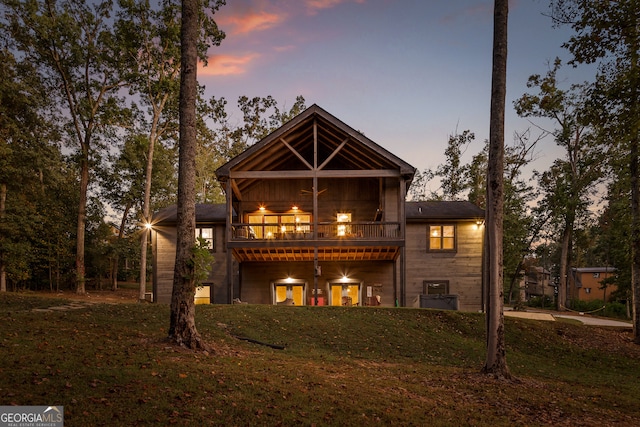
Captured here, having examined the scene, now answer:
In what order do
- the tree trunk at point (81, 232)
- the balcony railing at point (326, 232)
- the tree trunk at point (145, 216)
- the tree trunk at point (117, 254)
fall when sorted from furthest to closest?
the tree trunk at point (117, 254), the tree trunk at point (81, 232), the tree trunk at point (145, 216), the balcony railing at point (326, 232)

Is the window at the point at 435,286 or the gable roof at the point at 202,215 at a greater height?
the gable roof at the point at 202,215

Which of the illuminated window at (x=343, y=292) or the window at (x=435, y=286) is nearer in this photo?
the window at (x=435, y=286)

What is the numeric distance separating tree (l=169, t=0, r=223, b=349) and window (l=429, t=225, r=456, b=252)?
18.3 meters

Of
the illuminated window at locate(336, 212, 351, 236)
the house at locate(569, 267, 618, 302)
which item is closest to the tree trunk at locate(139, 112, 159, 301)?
the illuminated window at locate(336, 212, 351, 236)

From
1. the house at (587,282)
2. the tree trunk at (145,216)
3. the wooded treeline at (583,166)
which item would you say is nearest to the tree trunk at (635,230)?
the wooded treeline at (583,166)

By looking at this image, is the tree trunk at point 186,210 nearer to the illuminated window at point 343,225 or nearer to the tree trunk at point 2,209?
the illuminated window at point 343,225

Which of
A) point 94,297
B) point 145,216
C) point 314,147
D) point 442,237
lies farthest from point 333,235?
point 94,297

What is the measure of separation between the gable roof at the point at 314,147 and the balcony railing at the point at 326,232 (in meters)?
3.08

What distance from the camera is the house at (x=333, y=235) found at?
81.6ft

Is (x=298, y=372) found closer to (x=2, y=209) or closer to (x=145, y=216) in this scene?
(x=145, y=216)

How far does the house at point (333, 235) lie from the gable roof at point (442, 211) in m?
0.06

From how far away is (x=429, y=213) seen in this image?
86.0ft

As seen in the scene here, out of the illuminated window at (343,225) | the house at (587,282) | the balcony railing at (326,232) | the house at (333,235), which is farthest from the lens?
the house at (587,282)

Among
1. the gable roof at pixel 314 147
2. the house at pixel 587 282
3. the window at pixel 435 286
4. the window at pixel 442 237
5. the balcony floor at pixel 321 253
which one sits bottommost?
the house at pixel 587 282
